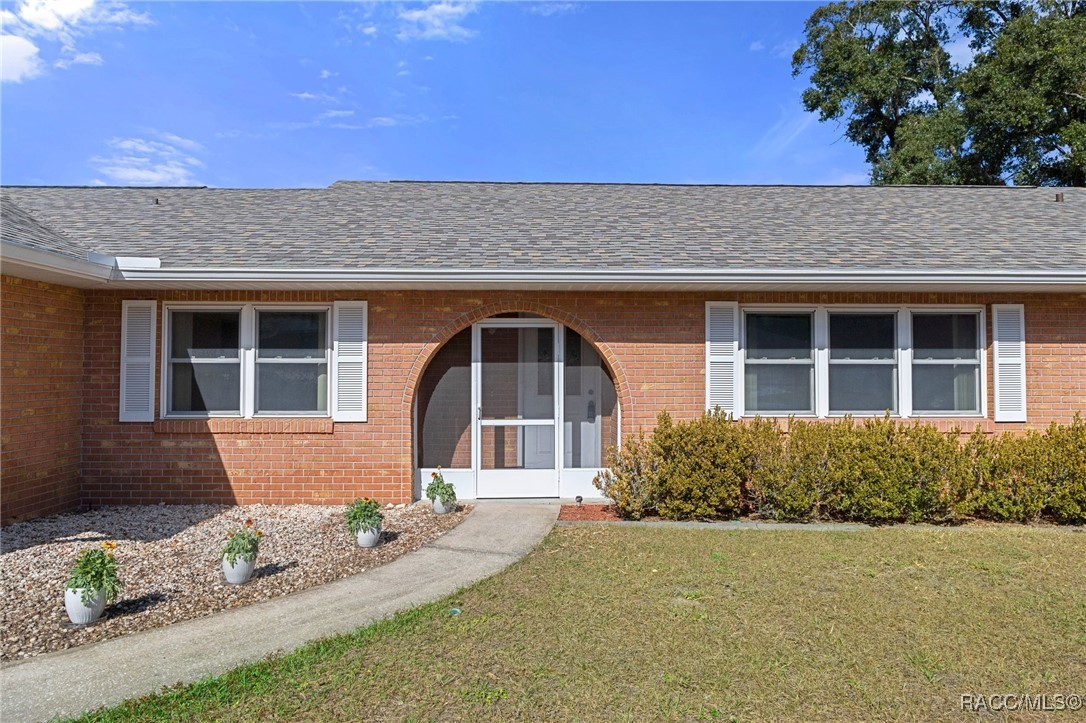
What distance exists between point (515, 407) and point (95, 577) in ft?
16.5

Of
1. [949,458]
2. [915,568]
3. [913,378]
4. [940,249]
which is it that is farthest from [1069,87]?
[915,568]

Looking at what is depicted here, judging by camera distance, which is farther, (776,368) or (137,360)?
(776,368)

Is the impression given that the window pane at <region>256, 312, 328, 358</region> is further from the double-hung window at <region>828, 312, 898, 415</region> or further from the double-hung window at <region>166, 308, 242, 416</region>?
the double-hung window at <region>828, 312, 898, 415</region>

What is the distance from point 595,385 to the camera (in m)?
8.67

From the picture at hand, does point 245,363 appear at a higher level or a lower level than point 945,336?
lower

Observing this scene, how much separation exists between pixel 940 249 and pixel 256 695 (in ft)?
30.0

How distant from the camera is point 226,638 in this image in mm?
4242

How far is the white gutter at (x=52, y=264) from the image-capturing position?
598 cm

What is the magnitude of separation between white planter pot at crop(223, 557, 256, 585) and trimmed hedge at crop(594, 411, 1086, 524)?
4.02 m

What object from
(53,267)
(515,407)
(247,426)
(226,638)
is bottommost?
(226,638)

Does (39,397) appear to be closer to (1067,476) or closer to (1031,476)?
(1031,476)

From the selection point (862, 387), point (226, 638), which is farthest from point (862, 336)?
point (226, 638)

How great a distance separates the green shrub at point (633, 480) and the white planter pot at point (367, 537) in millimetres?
2794

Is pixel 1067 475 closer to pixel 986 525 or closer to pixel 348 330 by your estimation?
pixel 986 525
